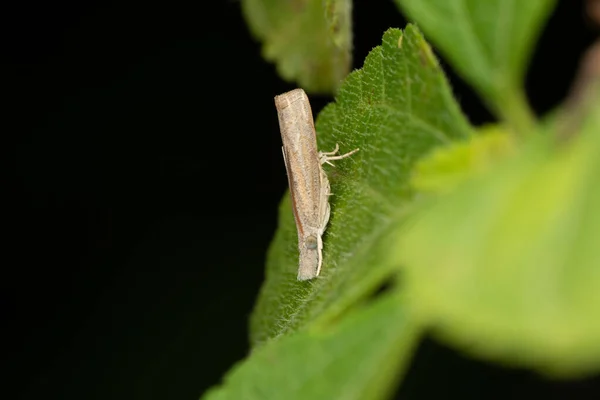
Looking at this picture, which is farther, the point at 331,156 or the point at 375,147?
the point at 331,156

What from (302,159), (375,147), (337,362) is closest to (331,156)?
(302,159)

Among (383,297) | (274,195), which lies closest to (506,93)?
(383,297)

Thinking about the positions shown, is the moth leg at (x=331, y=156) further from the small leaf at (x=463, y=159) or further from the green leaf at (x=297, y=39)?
the small leaf at (x=463, y=159)

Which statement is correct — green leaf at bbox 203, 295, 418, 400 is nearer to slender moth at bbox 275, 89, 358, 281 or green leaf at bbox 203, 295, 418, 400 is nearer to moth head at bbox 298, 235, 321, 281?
moth head at bbox 298, 235, 321, 281

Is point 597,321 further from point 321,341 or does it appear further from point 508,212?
point 321,341

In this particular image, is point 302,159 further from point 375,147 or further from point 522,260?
point 522,260

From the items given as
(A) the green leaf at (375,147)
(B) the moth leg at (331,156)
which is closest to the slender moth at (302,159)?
(B) the moth leg at (331,156)
